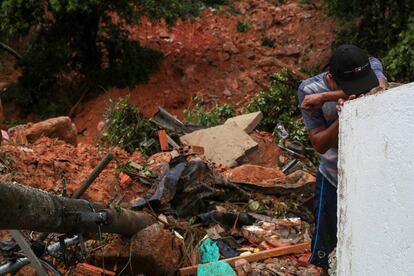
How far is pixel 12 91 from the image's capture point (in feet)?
47.9

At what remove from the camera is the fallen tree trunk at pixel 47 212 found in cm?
234

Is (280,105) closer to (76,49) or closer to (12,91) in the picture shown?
(76,49)

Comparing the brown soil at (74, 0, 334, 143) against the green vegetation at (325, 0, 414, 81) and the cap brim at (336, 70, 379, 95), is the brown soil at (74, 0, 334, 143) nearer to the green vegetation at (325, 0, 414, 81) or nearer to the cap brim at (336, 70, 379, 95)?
the green vegetation at (325, 0, 414, 81)

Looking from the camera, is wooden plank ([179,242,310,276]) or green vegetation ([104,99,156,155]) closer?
wooden plank ([179,242,310,276])

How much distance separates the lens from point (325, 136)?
2.90 metres

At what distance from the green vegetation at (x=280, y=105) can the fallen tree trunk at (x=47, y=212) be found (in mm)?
6345

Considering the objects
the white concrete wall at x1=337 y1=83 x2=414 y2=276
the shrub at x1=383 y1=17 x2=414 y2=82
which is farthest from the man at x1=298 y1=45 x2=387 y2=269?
the shrub at x1=383 y1=17 x2=414 y2=82

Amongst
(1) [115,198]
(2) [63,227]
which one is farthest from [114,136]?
(2) [63,227]

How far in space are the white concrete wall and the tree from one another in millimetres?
11484

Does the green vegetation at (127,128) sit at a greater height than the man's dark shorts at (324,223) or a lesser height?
lesser

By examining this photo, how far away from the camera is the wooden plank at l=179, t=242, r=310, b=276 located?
4285mm

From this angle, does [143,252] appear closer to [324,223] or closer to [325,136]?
[324,223]

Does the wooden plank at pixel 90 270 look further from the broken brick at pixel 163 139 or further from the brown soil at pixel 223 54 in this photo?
the brown soil at pixel 223 54

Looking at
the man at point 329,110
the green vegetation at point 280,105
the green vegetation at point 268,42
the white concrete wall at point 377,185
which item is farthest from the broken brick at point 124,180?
A: the green vegetation at point 268,42
